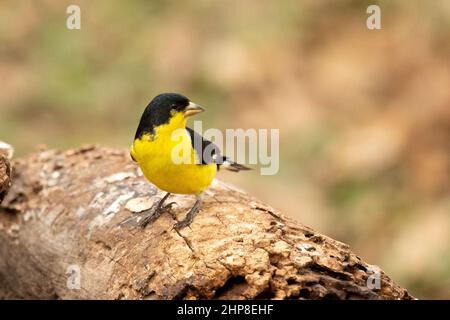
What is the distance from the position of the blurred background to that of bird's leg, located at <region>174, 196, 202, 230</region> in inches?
137

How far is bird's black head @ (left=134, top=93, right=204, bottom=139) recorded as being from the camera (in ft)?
15.0

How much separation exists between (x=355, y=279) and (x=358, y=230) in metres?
4.11

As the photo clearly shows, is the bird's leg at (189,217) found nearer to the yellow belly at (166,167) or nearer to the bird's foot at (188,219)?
the bird's foot at (188,219)

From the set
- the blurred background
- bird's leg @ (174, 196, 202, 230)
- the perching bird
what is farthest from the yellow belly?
the blurred background

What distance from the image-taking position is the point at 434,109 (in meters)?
8.90

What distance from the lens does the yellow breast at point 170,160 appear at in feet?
15.0

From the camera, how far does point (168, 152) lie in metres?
4.59

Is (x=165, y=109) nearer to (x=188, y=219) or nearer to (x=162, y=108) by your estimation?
(x=162, y=108)

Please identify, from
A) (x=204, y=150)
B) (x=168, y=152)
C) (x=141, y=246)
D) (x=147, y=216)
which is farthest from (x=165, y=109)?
(x=141, y=246)

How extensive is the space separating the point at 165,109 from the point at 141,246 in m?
0.80

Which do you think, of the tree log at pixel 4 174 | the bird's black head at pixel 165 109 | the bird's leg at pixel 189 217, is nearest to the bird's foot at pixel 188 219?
the bird's leg at pixel 189 217

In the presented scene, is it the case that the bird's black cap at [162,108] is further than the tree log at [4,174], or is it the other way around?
the bird's black cap at [162,108]

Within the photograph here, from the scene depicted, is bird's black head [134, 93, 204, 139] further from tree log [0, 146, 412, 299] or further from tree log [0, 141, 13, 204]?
tree log [0, 141, 13, 204]
